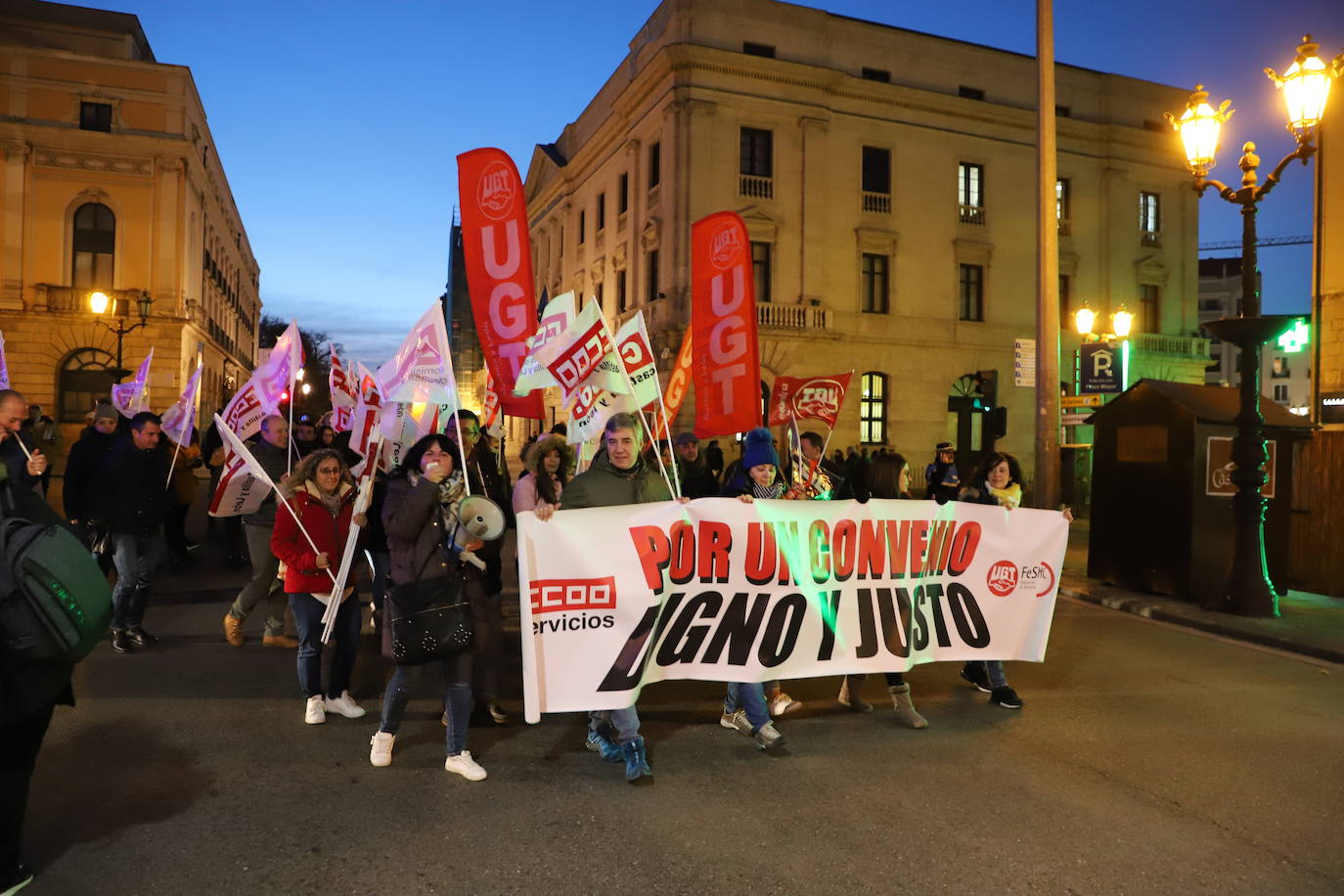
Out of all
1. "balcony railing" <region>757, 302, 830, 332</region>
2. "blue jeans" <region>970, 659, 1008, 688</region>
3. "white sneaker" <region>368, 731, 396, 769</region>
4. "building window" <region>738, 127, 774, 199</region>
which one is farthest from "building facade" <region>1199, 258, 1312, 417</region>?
"white sneaker" <region>368, 731, 396, 769</region>

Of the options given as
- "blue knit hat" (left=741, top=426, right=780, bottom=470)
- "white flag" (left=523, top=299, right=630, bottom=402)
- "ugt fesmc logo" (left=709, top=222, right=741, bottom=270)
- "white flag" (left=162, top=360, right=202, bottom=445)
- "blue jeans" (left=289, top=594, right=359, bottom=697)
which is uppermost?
"ugt fesmc logo" (left=709, top=222, right=741, bottom=270)

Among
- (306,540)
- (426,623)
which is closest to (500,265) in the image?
(306,540)

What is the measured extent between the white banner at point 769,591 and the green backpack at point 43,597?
2.01 metres

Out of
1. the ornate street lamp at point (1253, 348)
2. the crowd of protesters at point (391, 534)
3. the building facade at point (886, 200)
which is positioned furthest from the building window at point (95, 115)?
the ornate street lamp at point (1253, 348)

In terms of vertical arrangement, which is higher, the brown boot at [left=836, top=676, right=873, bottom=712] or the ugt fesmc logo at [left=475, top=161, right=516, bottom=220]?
the ugt fesmc logo at [left=475, top=161, right=516, bottom=220]

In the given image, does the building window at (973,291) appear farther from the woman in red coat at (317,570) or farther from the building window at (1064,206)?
the woman in red coat at (317,570)

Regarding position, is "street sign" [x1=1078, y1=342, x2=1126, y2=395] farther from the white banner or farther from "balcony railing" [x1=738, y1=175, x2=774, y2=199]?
"balcony railing" [x1=738, y1=175, x2=774, y2=199]

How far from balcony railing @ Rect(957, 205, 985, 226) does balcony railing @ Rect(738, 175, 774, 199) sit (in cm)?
748

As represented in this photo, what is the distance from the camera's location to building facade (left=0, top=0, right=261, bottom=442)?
124ft

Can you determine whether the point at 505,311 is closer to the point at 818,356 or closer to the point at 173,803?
the point at 173,803

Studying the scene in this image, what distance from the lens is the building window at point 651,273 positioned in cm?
3253

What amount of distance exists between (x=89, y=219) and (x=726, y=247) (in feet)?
131

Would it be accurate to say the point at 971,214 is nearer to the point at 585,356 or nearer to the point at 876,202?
the point at 876,202

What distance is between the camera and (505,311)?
769 centimetres
